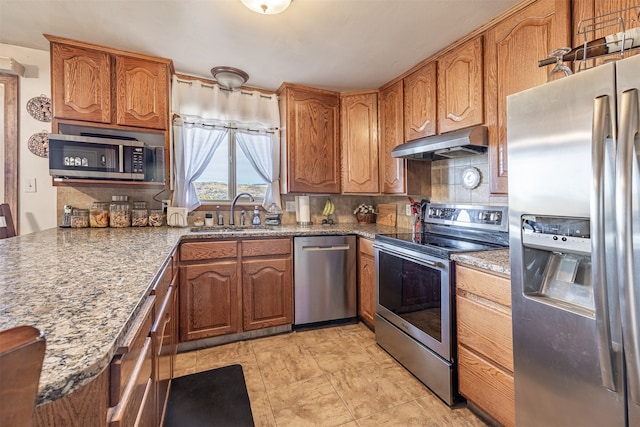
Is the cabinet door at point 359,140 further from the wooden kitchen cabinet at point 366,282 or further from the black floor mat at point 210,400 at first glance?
the black floor mat at point 210,400

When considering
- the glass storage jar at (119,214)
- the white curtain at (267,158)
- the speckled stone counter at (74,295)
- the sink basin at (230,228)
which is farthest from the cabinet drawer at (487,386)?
the glass storage jar at (119,214)

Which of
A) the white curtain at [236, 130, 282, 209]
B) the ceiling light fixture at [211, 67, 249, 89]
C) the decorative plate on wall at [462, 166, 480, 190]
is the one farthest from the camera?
the white curtain at [236, 130, 282, 209]

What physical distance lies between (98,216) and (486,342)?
2784 millimetres

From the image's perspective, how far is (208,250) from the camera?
2.27m

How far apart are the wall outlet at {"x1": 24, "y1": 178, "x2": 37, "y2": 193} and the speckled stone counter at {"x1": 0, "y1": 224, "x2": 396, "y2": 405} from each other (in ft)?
3.13

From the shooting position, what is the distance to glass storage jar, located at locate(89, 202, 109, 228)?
232cm

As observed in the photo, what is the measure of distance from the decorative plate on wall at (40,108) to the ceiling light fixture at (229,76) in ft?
4.24

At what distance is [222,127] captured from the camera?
281cm

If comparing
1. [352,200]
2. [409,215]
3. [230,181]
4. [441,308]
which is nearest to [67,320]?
[441,308]

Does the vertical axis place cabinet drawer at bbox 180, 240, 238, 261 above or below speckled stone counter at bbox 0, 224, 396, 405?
below

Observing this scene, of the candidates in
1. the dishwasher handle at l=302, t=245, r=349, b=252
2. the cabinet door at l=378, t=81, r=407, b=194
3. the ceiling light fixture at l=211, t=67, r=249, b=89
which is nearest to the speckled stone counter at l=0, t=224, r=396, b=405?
the dishwasher handle at l=302, t=245, r=349, b=252

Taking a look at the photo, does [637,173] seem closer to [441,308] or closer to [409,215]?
[441,308]

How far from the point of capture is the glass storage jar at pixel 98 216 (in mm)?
2318

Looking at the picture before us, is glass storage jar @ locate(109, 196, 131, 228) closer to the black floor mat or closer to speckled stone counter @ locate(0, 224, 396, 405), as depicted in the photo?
speckled stone counter @ locate(0, 224, 396, 405)
